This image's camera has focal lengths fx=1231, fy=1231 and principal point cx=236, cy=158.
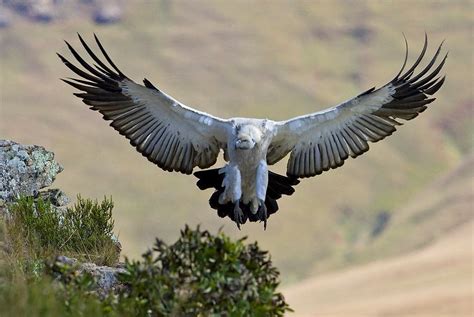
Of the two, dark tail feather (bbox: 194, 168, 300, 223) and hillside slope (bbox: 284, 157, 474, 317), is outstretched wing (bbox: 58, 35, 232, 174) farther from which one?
hillside slope (bbox: 284, 157, 474, 317)

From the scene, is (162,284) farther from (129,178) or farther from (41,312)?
(129,178)

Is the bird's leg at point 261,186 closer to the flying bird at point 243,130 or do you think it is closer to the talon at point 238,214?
the flying bird at point 243,130

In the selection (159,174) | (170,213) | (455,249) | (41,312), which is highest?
(159,174)

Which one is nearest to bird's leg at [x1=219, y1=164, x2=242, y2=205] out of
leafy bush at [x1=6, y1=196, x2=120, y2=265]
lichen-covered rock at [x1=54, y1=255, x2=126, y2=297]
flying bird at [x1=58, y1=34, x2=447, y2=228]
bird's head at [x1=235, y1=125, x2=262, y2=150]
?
flying bird at [x1=58, y1=34, x2=447, y2=228]

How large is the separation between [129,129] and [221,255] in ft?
23.5

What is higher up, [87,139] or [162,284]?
[87,139]

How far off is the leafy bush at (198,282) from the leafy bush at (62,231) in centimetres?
307

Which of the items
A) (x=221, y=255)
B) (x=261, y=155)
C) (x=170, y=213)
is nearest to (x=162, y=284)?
(x=221, y=255)

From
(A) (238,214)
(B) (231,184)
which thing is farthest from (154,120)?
Result: (A) (238,214)

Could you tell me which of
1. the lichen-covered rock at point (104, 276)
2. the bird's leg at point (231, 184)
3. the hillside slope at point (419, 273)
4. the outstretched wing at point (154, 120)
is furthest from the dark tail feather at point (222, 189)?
the hillside slope at point (419, 273)

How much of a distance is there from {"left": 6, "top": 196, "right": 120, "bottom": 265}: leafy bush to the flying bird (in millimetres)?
2313

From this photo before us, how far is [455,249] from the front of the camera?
134500mm

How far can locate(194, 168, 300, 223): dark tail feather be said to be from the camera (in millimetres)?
14922

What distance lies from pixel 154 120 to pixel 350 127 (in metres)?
2.46
